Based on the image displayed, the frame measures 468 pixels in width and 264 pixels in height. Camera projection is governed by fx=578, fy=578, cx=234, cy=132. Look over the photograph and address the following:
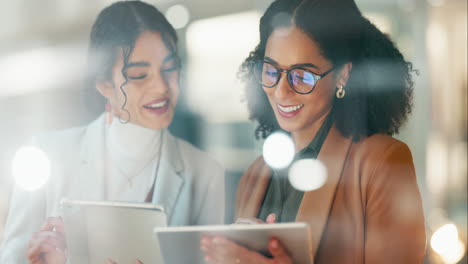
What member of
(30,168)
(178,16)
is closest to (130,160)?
(30,168)

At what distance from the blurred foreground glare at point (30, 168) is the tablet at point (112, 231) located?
0.21 meters

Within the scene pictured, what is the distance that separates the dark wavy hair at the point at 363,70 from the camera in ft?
5.98

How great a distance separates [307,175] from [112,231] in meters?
0.71

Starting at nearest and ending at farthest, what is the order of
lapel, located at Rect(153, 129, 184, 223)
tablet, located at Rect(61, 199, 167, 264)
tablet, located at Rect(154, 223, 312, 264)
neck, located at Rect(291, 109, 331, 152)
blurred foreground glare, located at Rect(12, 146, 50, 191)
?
tablet, located at Rect(154, 223, 312, 264) < neck, located at Rect(291, 109, 331, 152) < tablet, located at Rect(61, 199, 167, 264) < lapel, located at Rect(153, 129, 184, 223) < blurred foreground glare, located at Rect(12, 146, 50, 191)

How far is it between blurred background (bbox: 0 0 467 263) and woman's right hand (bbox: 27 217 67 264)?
212 mm

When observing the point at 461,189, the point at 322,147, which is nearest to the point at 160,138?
the point at 322,147

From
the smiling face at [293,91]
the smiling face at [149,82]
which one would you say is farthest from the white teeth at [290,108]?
the smiling face at [149,82]

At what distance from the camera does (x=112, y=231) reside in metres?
2.03

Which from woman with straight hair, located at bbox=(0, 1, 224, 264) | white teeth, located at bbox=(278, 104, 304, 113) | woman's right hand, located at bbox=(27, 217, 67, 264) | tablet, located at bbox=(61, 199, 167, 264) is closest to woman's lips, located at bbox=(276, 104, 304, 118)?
white teeth, located at bbox=(278, 104, 304, 113)

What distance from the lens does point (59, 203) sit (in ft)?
7.27

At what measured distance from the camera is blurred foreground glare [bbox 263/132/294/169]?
1.93 m

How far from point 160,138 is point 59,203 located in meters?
0.47

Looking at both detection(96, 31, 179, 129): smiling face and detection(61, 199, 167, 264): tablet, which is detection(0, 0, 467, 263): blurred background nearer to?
detection(96, 31, 179, 129): smiling face

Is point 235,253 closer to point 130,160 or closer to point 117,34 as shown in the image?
point 130,160
